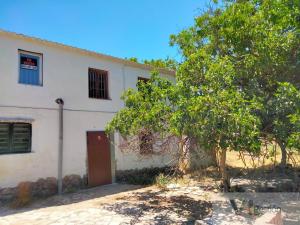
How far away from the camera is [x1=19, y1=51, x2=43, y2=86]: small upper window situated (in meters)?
11.3

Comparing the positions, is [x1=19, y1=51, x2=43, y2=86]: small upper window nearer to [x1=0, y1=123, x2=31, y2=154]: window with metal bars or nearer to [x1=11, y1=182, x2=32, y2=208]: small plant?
[x1=0, y1=123, x2=31, y2=154]: window with metal bars

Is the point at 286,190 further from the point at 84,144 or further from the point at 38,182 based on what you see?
the point at 38,182

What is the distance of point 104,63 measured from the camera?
14.2 m

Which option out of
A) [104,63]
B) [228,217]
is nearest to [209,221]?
[228,217]

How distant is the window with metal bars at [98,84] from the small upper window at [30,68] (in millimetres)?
2442

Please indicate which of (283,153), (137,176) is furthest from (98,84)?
(283,153)

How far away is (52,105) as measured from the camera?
1193cm

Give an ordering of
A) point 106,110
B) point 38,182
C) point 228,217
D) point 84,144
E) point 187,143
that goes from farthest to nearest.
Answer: point 106,110 → point 84,144 → point 38,182 → point 187,143 → point 228,217

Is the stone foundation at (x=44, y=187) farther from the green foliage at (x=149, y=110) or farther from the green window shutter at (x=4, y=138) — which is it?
the green foliage at (x=149, y=110)

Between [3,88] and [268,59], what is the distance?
850 cm

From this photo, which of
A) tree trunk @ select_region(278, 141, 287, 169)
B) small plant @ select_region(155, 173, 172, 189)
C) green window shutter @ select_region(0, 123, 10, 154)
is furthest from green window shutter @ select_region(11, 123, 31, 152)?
tree trunk @ select_region(278, 141, 287, 169)

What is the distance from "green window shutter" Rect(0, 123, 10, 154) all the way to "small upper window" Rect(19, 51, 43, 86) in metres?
1.64

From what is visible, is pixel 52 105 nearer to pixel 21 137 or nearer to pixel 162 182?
pixel 21 137

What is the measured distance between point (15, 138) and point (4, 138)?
359mm
